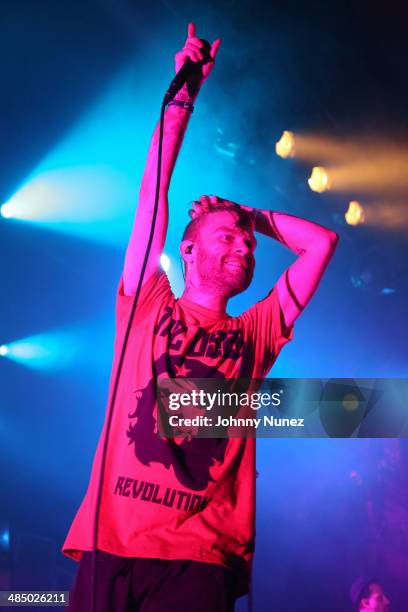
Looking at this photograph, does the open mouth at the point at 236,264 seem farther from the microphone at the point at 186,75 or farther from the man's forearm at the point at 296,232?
the microphone at the point at 186,75

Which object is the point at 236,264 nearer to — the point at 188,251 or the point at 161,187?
the point at 188,251

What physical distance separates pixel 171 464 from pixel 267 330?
58 centimetres

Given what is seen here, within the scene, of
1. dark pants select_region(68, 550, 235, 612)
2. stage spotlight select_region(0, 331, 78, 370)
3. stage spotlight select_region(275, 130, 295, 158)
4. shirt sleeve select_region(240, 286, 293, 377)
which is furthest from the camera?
stage spotlight select_region(275, 130, 295, 158)

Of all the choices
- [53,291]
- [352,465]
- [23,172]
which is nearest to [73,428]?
[53,291]

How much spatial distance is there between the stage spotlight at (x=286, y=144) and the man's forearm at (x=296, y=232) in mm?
3180

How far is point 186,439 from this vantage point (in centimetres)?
182

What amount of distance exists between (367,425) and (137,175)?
2.50 m

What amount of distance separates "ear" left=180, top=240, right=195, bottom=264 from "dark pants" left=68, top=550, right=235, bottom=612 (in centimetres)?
99

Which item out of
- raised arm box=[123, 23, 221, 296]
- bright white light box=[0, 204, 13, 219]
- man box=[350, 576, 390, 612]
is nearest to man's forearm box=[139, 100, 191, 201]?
raised arm box=[123, 23, 221, 296]

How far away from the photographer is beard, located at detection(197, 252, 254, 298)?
210 cm

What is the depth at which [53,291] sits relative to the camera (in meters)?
5.20

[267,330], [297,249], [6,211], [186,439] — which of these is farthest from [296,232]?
[6,211]

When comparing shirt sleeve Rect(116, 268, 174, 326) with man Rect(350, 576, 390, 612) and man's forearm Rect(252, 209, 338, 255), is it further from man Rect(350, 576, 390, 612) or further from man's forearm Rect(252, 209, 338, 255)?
man Rect(350, 576, 390, 612)

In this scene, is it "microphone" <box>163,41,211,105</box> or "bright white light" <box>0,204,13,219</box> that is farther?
"bright white light" <box>0,204,13,219</box>
